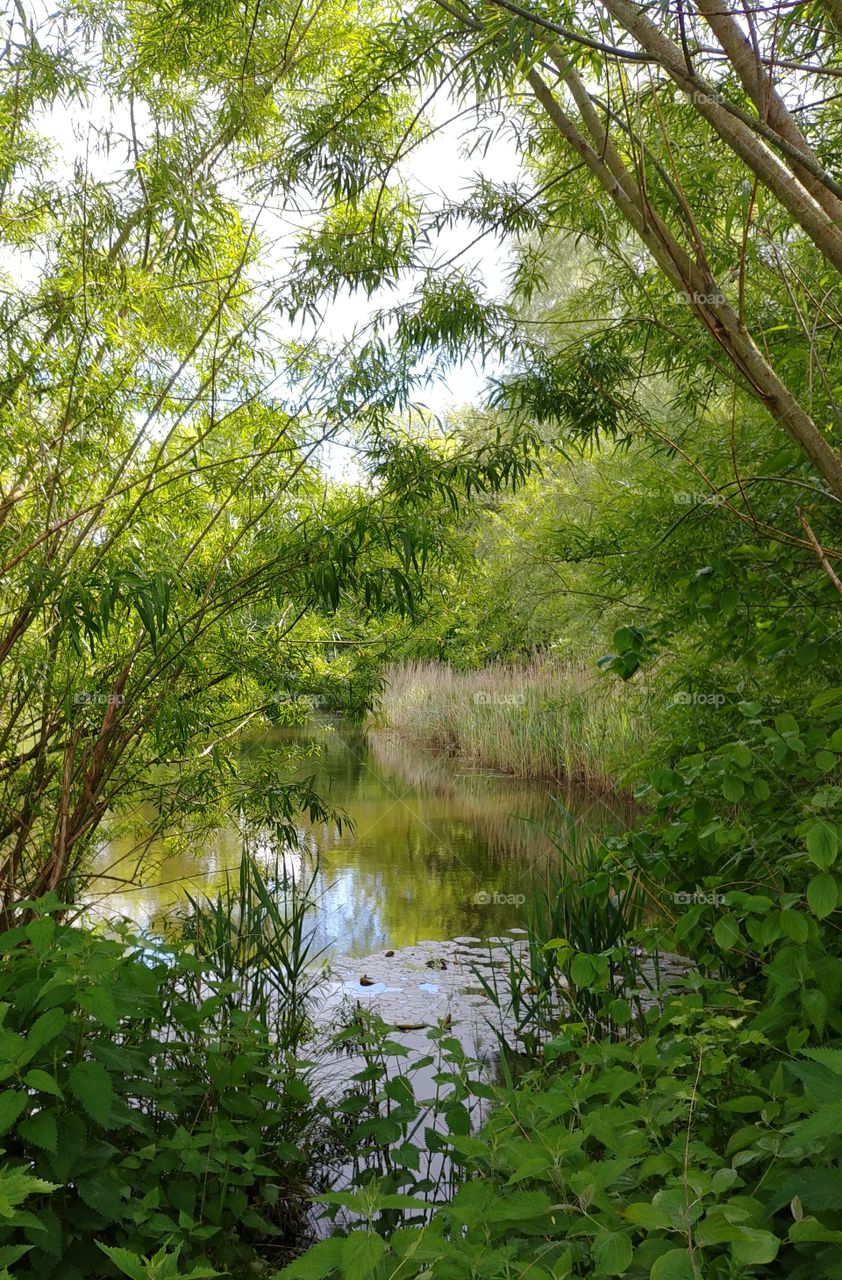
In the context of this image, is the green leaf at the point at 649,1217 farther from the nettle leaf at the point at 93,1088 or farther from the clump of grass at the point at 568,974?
the clump of grass at the point at 568,974

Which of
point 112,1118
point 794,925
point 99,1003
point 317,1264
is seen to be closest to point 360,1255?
point 317,1264

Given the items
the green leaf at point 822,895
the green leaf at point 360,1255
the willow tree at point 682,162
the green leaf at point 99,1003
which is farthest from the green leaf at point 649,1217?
the willow tree at point 682,162

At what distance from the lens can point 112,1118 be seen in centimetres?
181

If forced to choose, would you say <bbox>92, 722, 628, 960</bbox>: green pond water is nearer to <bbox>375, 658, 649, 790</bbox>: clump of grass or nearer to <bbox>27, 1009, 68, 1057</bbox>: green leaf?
<bbox>375, 658, 649, 790</bbox>: clump of grass

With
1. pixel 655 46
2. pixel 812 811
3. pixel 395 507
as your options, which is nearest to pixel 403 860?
pixel 395 507

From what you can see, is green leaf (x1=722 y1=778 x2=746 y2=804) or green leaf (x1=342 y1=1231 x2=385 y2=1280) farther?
green leaf (x1=722 y1=778 x2=746 y2=804)

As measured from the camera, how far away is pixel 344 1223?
8.19ft

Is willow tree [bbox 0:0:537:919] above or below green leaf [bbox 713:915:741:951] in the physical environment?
above

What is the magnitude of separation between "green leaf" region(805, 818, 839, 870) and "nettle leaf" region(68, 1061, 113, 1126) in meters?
1.30

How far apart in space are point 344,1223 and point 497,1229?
1338 millimetres

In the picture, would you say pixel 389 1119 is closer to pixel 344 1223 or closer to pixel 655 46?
pixel 344 1223

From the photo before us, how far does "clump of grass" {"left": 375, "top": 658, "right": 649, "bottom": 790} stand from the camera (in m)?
8.21

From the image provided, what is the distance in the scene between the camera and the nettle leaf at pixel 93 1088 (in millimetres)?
1628

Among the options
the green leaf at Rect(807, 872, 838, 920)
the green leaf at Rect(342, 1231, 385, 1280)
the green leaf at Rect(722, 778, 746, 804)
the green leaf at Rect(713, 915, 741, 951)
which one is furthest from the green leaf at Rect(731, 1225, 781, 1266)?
the green leaf at Rect(722, 778, 746, 804)
